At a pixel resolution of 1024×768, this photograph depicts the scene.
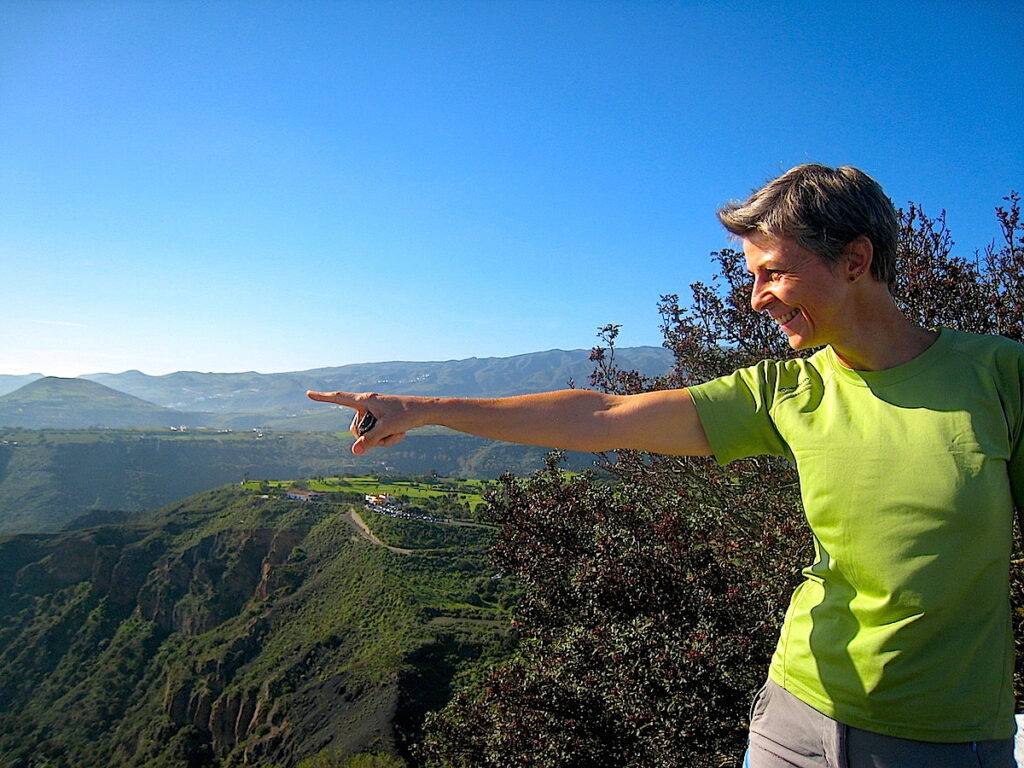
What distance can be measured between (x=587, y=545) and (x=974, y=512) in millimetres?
5347

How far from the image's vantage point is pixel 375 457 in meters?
143

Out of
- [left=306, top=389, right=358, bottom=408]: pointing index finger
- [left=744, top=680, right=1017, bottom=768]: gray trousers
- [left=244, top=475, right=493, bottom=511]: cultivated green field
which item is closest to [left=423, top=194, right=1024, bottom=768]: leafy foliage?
[left=744, top=680, right=1017, bottom=768]: gray trousers

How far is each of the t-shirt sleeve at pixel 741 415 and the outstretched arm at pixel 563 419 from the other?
0.03 meters

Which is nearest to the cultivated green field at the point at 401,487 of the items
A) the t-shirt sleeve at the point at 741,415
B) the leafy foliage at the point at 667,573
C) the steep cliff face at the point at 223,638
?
the steep cliff face at the point at 223,638

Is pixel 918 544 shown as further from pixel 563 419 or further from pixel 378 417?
pixel 378 417

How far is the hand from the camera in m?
1.76

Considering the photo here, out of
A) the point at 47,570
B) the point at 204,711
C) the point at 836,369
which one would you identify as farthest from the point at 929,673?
the point at 47,570

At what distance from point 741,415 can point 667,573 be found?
13.4 ft

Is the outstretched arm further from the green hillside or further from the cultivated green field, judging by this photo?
the green hillside

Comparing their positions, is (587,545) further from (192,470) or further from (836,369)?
(192,470)

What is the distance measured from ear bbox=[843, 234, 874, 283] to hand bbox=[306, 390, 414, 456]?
1.18m

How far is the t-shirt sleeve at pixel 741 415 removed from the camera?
1.75 m

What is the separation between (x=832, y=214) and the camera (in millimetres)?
1491

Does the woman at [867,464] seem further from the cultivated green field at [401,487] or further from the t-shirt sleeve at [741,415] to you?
the cultivated green field at [401,487]
